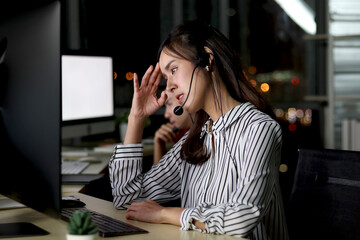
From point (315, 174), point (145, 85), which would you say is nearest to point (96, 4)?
point (145, 85)

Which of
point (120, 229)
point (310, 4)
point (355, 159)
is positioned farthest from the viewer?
point (310, 4)

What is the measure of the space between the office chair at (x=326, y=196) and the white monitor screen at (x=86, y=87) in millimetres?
1488

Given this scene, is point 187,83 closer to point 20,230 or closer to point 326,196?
point 326,196

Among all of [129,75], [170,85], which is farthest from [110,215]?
[129,75]

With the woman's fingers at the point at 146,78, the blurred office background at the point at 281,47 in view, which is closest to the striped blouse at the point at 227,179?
the woman's fingers at the point at 146,78

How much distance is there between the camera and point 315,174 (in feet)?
5.12

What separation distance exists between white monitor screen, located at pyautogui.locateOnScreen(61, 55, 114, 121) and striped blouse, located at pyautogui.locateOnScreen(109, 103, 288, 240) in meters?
1.10

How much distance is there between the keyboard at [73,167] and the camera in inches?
91.1

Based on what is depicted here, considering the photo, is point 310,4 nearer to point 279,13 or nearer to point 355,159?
point 279,13

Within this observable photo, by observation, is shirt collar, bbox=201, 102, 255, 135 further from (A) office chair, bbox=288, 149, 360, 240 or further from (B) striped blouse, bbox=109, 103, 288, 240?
(A) office chair, bbox=288, 149, 360, 240

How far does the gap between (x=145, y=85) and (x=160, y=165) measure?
0.28 metres

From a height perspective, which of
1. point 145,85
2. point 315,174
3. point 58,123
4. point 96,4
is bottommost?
point 315,174

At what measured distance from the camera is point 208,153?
5.30 feet

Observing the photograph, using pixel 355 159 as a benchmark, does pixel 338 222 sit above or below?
below
